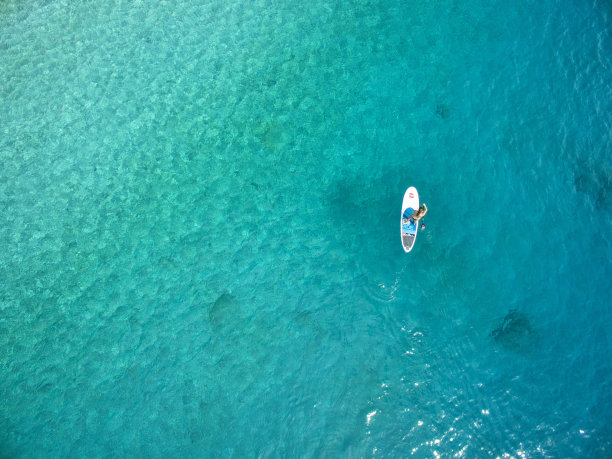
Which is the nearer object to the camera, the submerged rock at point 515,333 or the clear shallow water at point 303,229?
the clear shallow water at point 303,229

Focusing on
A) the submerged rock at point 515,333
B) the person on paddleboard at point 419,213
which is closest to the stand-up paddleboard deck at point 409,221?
the person on paddleboard at point 419,213

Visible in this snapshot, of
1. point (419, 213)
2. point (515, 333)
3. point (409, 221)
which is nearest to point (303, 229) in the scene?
point (409, 221)

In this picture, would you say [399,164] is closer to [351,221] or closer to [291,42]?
[351,221]

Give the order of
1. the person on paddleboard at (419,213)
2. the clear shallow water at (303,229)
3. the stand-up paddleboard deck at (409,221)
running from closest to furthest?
the clear shallow water at (303,229)
the person on paddleboard at (419,213)
the stand-up paddleboard deck at (409,221)

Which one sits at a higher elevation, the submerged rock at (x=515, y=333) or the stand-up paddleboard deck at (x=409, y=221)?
the stand-up paddleboard deck at (x=409, y=221)

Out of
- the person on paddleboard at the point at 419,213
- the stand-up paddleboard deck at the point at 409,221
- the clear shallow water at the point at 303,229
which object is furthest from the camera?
the stand-up paddleboard deck at the point at 409,221

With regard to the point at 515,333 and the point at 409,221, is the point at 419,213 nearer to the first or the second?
the point at 409,221

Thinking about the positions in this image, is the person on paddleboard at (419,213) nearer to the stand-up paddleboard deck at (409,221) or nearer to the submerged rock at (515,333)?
the stand-up paddleboard deck at (409,221)
